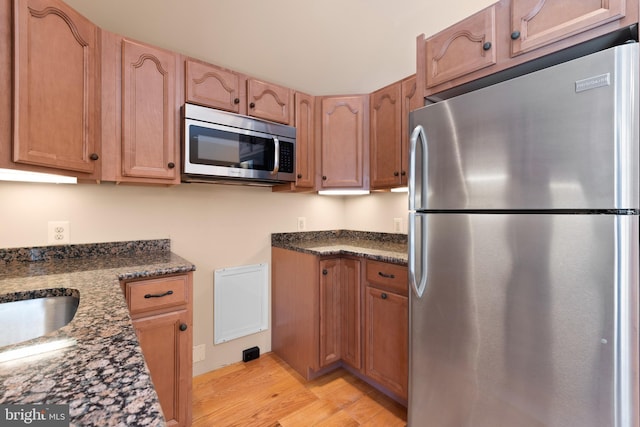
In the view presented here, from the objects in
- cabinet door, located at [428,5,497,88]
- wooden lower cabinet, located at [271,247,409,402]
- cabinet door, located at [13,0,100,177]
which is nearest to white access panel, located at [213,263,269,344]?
wooden lower cabinet, located at [271,247,409,402]

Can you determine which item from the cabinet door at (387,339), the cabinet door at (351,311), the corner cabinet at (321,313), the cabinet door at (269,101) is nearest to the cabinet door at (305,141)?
the cabinet door at (269,101)

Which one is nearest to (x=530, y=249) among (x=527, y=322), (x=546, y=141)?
(x=527, y=322)

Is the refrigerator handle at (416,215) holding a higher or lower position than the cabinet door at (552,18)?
lower

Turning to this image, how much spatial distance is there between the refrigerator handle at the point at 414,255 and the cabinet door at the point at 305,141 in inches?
43.8

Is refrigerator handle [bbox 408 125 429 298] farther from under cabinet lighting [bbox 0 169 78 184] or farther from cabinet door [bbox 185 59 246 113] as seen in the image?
under cabinet lighting [bbox 0 169 78 184]

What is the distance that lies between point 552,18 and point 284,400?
234cm

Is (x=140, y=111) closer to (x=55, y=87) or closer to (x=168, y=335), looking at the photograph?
(x=55, y=87)

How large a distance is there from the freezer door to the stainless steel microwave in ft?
3.74

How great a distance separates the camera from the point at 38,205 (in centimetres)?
154

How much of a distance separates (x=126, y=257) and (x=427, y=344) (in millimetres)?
1774

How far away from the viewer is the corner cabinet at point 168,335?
54.3 inches

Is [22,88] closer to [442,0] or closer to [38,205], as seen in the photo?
[38,205]

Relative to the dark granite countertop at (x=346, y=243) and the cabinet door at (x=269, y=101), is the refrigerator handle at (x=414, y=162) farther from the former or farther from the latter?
the cabinet door at (x=269, y=101)

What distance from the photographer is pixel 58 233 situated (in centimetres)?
159
